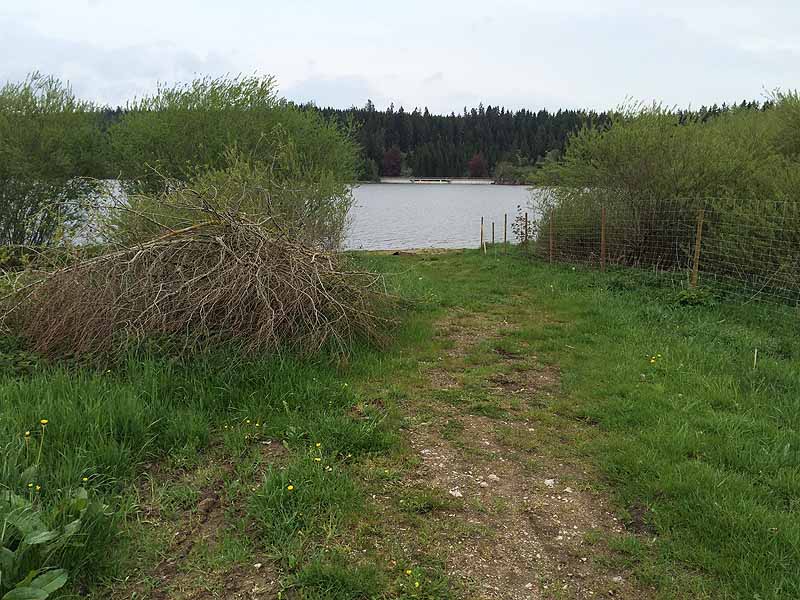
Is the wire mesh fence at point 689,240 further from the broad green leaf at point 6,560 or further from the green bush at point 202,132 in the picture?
the broad green leaf at point 6,560

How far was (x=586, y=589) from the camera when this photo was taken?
254 cm

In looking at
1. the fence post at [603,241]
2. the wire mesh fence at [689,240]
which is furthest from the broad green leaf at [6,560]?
the fence post at [603,241]

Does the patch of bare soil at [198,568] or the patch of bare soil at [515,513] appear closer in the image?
the patch of bare soil at [198,568]

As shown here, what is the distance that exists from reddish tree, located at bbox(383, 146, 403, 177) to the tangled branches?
8348 centimetres

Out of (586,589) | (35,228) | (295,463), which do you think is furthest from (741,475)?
(35,228)

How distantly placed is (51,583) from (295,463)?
1.45 metres

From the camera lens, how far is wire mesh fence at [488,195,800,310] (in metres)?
7.68

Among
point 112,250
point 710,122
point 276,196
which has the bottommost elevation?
point 112,250

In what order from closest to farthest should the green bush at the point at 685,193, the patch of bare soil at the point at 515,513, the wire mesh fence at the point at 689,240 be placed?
the patch of bare soil at the point at 515,513 < the wire mesh fence at the point at 689,240 < the green bush at the point at 685,193

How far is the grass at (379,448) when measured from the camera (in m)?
2.64

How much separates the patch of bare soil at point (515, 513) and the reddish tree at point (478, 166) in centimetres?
8763

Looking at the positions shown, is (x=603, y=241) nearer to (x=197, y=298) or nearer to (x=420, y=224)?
(x=197, y=298)

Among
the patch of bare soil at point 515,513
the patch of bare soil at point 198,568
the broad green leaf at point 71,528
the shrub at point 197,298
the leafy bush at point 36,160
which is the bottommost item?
the patch of bare soil at point 515,513

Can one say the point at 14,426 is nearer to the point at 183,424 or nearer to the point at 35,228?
the point at 183,424
